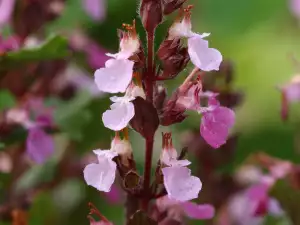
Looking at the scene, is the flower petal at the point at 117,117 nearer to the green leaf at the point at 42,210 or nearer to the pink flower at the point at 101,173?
the pink flower at the point at 101,173

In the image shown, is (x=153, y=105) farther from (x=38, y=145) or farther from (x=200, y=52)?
(x=38, y=145)

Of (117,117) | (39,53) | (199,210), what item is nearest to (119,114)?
(117,117)

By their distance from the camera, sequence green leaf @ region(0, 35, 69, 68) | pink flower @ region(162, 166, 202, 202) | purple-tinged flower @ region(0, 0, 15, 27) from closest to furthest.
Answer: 1. pink flower @ region(162, 166, 202, 202)
2. green leaf @ region(0, 35, 69, 68)
3. purple-tinged flower @ region(0, 0, 15, 27)

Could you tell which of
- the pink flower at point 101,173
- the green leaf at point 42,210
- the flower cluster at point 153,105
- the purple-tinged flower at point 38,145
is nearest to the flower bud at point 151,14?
the flower cluster at point 153,105

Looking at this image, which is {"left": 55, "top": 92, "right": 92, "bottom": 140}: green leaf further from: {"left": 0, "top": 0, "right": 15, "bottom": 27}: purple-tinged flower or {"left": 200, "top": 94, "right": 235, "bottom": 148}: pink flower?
{"left": 200, "top": 94, "right": 235, "bottom": 148}: pink flower

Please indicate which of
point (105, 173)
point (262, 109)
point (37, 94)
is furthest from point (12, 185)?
point (262, 109)

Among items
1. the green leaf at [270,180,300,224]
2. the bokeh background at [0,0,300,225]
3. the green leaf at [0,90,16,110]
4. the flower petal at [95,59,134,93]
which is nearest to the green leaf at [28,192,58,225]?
the bokeh background at [0,0,300,225]
